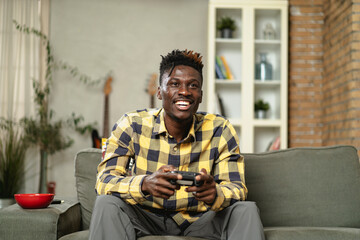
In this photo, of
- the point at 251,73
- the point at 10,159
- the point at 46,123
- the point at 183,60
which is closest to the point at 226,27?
the point at 251,73

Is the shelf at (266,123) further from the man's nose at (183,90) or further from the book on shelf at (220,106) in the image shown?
the man's nose at (183,90)

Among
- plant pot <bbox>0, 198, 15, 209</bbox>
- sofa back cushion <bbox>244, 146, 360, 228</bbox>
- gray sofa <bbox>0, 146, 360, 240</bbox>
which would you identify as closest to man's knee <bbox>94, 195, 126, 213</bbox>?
gray sofa <bbox>0, 146, 360, 240</bbox>

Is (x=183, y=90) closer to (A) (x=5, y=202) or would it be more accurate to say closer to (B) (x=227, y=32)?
(B) (x=227, y=32)

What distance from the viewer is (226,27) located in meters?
4.18

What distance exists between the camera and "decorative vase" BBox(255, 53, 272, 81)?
4152mm

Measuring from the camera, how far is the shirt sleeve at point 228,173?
5.07ft

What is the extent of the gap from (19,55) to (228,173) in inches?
129

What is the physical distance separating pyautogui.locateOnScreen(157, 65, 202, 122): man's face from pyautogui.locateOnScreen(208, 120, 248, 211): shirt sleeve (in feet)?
0.60

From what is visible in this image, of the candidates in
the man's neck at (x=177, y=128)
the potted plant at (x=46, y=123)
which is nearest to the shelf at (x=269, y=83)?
the potted plant at (x=46, y=123)

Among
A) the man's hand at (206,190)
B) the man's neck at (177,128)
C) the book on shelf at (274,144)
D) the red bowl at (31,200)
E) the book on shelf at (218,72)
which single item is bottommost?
the red bowl at (31,200)

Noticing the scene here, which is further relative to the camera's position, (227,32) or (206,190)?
(227,32)

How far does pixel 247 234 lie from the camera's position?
4.71ft

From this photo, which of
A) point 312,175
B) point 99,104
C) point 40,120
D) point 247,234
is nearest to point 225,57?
point 99,104

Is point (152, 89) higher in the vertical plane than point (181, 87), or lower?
higher
